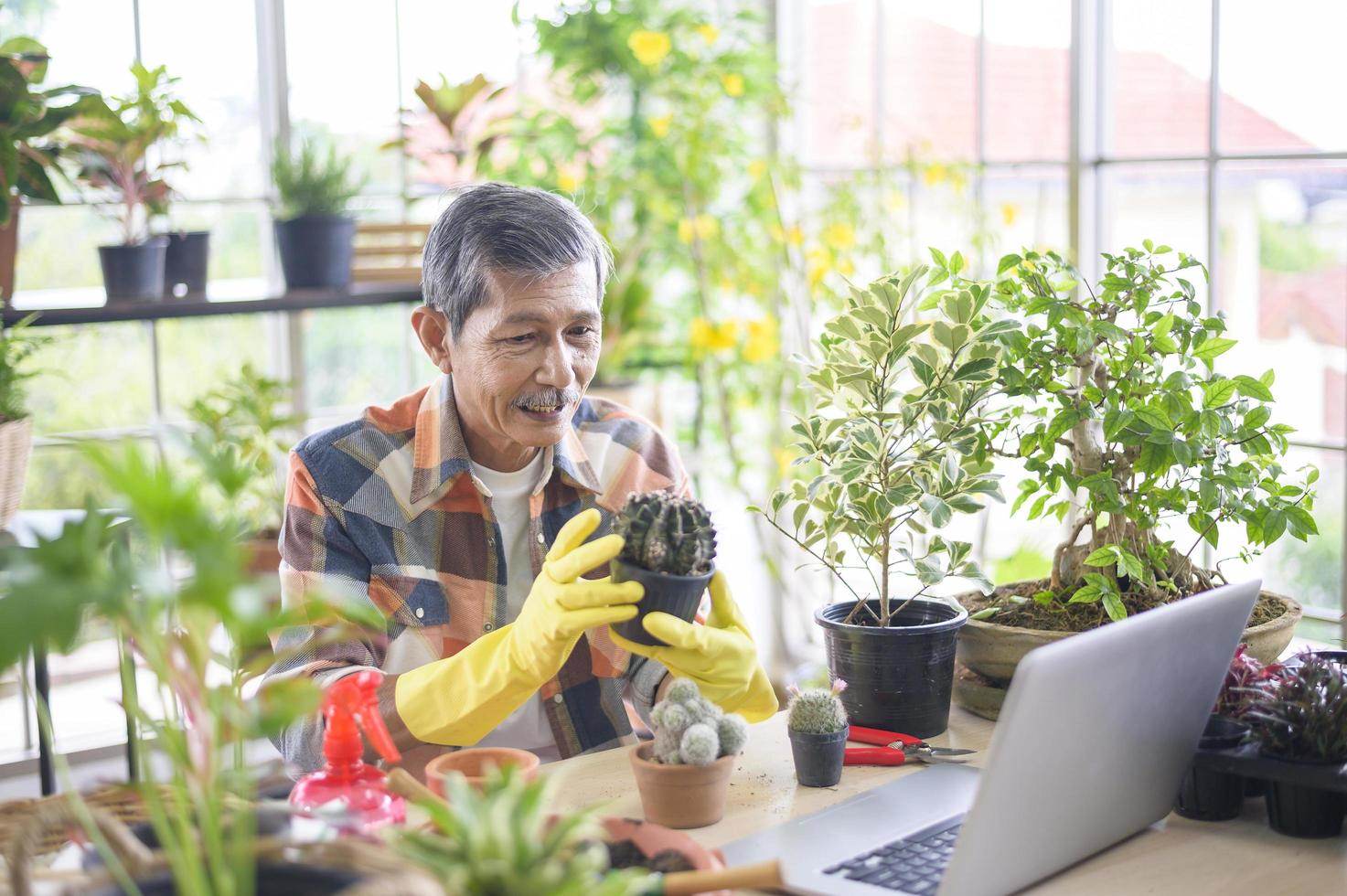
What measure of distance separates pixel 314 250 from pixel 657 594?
76.8 inches

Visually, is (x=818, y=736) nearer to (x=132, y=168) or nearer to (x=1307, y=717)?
(x=1307, y=717)

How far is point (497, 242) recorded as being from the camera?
1693 millimetres

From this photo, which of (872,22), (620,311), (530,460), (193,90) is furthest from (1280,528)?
(193,90)

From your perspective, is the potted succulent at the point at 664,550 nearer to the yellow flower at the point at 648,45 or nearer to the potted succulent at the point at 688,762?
the potted succulent at the point at 688,762

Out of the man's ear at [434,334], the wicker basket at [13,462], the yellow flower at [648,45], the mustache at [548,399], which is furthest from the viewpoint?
the yellow flower at [648,45]

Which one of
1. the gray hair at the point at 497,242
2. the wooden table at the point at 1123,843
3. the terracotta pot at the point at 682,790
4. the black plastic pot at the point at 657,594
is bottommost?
the wooden table at the point at 1123,843

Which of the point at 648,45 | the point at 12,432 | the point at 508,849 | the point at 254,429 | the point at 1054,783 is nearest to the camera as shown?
the point at 508,849

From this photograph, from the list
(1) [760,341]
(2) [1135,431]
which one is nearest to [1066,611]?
(2) [1135,431]

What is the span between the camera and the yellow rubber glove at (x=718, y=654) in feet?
4.40

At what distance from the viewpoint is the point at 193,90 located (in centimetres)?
324

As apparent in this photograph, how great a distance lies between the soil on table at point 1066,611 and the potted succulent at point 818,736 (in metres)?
0.33

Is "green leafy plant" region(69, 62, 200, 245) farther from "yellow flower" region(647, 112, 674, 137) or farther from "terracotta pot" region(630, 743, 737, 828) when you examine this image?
"terracotta pot" region(630, 743, 737, 828)

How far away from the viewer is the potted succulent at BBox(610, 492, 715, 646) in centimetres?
129

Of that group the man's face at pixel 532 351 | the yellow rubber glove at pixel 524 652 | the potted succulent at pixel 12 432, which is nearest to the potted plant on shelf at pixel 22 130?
the potted succulent at pixel 12 432
